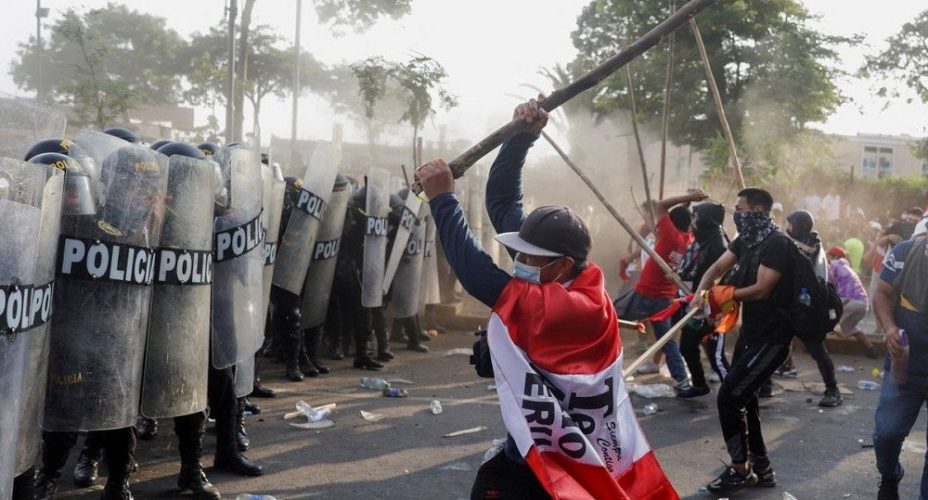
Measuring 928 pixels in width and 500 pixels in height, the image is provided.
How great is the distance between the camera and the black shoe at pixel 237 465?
5.24 meters

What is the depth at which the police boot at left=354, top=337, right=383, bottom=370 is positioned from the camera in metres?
8.92

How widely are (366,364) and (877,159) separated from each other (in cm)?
5247

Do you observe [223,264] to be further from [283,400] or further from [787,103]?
[787,103]

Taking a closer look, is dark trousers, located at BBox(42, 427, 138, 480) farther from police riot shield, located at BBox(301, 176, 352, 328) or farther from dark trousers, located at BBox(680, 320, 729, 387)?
dark trousers, located at BBox(680, 320, 729, 387)

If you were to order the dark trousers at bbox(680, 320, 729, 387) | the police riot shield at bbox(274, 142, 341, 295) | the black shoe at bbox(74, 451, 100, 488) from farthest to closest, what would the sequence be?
the police riot shield at bbox(274, 142, 341, 295) → the dark trousers at bbox(680, 320, 729, 387) → the black shoe at bbox(74, 451, 100, 488)

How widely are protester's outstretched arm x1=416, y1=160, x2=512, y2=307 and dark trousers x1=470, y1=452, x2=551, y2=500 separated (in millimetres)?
530

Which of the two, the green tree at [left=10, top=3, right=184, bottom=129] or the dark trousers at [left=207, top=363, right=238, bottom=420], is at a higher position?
the green tree at [left=10, top=3, right=184, bottom=129]

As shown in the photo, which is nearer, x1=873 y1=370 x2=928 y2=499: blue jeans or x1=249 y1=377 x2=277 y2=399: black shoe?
x1=873 y1=370 x2=928 y2=499: blue jeans

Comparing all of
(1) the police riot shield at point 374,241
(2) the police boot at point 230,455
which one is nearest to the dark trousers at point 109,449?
(2) the police boot at point 230,455

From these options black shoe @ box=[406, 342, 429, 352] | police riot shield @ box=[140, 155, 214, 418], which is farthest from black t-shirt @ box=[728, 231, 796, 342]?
black shoe @ box=[406, 342, 429, 352]

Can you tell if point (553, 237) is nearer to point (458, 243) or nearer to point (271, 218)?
point (458, 243)

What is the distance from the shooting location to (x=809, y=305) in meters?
5.49

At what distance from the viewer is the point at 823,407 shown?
789 centimetres

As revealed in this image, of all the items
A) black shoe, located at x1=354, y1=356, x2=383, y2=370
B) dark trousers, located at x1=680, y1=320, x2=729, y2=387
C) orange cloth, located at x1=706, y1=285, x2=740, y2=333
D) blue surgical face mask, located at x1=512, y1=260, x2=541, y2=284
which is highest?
blue surgical face mask, located at x1=512, y1=260, x2=541, y2=284
